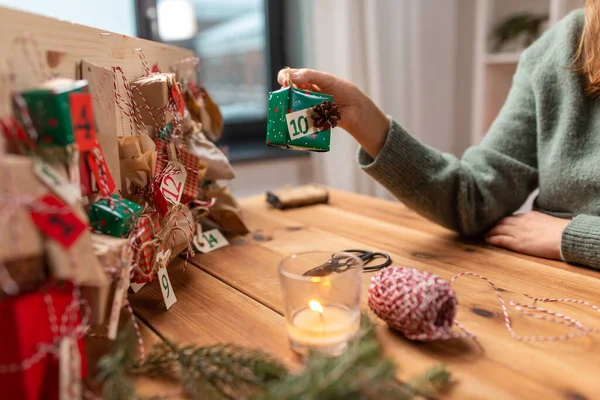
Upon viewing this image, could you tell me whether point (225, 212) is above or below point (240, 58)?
below

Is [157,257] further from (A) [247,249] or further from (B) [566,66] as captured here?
(B) [566,66]

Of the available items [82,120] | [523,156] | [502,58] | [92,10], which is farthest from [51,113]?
[502,58]

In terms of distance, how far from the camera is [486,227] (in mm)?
921

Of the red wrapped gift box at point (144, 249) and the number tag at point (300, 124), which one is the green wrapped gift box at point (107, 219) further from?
the number tag at point (300, 124)

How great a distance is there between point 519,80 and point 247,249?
657 mm

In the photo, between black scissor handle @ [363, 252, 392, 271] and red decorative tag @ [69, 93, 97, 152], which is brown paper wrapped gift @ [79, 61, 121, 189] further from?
black scissor handle @ [363, 252, 392, 271]

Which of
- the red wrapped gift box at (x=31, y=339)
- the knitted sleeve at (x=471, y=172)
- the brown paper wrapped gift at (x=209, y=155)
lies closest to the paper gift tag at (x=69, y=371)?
the red wrapped gift box at (x=31, y=339)

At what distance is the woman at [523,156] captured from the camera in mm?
871

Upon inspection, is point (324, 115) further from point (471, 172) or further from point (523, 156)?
point (523, 156)

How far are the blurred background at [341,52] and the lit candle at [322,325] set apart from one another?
1.43 m

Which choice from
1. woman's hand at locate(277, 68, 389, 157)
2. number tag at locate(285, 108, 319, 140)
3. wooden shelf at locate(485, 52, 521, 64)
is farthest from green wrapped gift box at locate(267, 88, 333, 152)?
wooden shelf at locate(485, 52, 521, 64)

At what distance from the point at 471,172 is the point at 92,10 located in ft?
4.81

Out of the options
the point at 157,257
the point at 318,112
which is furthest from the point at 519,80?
the point at 157,257

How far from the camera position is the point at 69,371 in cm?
42
